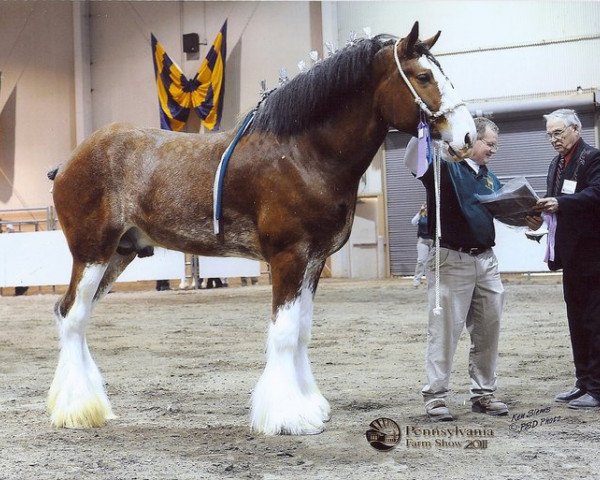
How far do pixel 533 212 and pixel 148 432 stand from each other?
256cm

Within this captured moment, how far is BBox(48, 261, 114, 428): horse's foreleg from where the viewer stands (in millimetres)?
4551

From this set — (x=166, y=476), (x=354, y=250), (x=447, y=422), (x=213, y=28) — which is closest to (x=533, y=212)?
(x=447, y=422)

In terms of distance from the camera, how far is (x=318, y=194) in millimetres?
4266

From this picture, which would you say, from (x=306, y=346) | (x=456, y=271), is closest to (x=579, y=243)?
(x=456, y=271)

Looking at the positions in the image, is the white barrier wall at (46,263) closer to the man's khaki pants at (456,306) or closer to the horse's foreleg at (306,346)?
the horse's foreleg at (306,346)

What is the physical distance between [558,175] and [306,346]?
78.4 inches

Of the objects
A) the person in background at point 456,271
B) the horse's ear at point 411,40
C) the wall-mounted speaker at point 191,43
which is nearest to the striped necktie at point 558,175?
the person in background at point 456,271

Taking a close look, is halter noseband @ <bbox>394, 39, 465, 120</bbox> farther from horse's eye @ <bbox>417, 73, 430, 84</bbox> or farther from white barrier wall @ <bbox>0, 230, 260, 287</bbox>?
white barrier wall @ <bbox>0, 230, 260, 287</bbox>

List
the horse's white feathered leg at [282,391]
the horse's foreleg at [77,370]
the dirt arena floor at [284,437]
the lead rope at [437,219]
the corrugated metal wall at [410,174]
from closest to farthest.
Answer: the dirt arena floor at [284,437] → the horse's white feathered leg at [282,391] → the lead rope at [437,219] → the horse's foreleg at [77,370] → the corrugated metal wall at [410,174]

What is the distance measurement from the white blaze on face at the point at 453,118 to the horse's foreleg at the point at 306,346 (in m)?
1.01

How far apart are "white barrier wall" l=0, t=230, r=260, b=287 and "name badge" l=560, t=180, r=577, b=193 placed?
34.8 feet

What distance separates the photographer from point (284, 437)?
4.17m

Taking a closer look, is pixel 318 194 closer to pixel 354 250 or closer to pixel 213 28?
pixel 354 250

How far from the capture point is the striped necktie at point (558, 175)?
503 centimetres
